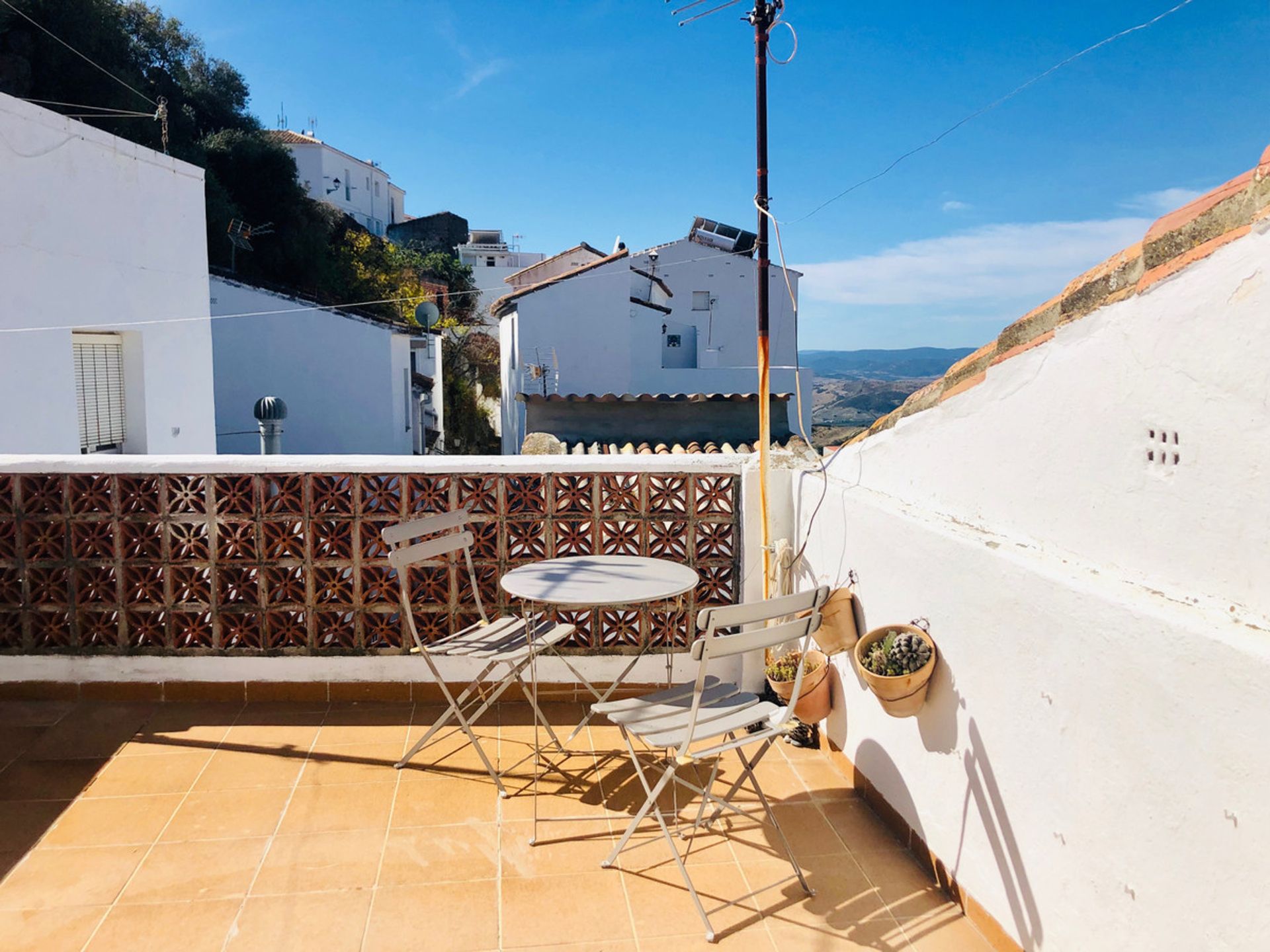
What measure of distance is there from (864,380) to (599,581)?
38.6 feet

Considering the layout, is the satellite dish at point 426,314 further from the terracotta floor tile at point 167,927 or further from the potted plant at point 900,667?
the potted plant at point 900,667

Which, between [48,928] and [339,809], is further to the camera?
[339,809]

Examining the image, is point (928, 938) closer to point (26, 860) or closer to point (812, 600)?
point (812, 600)

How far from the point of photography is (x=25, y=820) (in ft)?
11.5

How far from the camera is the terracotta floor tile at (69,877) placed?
300 cm

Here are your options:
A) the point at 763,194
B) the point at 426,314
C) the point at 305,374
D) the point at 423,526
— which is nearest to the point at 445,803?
the point at 423,526

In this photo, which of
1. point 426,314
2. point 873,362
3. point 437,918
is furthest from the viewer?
point 873,362

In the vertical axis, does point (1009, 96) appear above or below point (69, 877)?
above

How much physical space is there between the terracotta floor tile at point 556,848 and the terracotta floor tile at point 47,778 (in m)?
1.87

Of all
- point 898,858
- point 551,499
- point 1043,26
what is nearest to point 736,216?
point 1043,26

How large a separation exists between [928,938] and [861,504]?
157cm

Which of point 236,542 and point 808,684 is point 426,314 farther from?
point 808,684

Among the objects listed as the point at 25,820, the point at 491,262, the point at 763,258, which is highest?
the point at 491,262

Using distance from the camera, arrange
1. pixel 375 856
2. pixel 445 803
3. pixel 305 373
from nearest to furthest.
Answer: pixel 375 856 < pixel 445 803 < pixel 305 373
